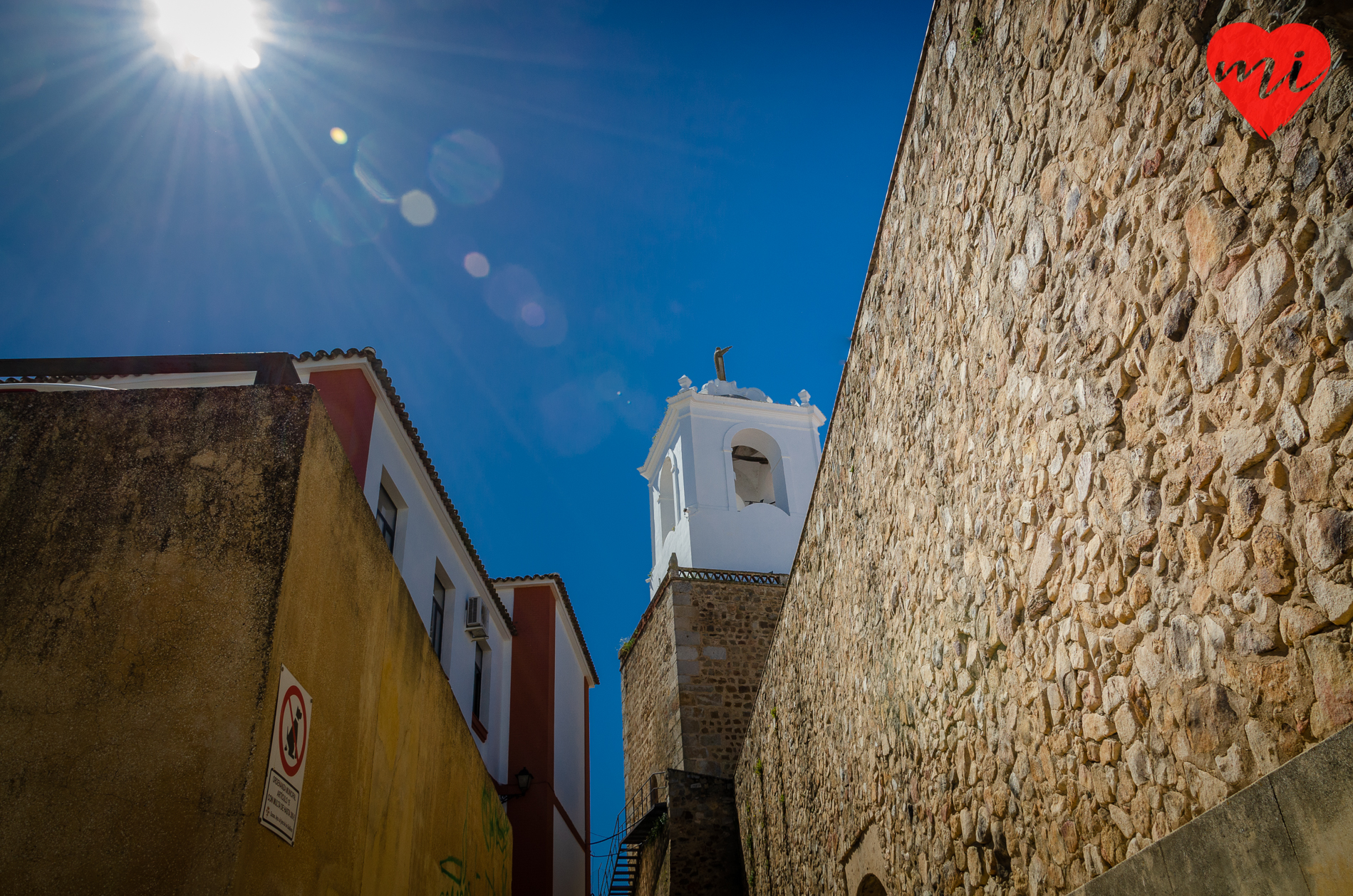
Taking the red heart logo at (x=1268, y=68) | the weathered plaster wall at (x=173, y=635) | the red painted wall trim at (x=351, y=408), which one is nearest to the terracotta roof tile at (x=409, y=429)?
the red painted wall trim at (x=351, y=408)

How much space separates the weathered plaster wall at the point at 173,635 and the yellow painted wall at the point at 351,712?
1 cm

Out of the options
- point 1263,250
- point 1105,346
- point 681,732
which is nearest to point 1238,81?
point 1263,250

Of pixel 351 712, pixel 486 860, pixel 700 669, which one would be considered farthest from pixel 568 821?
pixel 351 712

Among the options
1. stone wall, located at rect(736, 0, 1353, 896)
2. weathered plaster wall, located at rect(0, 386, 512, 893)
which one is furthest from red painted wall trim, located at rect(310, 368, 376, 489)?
stone wall, located at rect(736, 0, 1353, 896)

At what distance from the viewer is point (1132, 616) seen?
244cm

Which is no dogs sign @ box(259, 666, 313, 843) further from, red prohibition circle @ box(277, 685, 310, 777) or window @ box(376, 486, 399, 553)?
window @ box(376, 486, 399, 553)

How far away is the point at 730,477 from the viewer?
19.6 meters

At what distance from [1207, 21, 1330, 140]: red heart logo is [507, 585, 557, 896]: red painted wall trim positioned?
11.4m

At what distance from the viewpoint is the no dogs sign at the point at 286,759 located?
8.14ft

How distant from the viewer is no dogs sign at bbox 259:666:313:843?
8.14 ft

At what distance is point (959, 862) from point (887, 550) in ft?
5.21

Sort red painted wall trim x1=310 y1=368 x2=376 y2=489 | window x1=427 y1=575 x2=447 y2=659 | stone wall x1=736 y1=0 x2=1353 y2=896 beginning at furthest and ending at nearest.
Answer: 1. window x1=427 y1=575 x2=447 y2=659
2. red painted wall trim x1=310 y1=368 x2=376 y2=489
3. stone wall x1=736 y1=0 x2=1353 y2=896

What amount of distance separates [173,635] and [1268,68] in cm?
324

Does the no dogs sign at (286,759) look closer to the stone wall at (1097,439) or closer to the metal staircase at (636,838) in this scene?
the stone wall at (1097,439)
